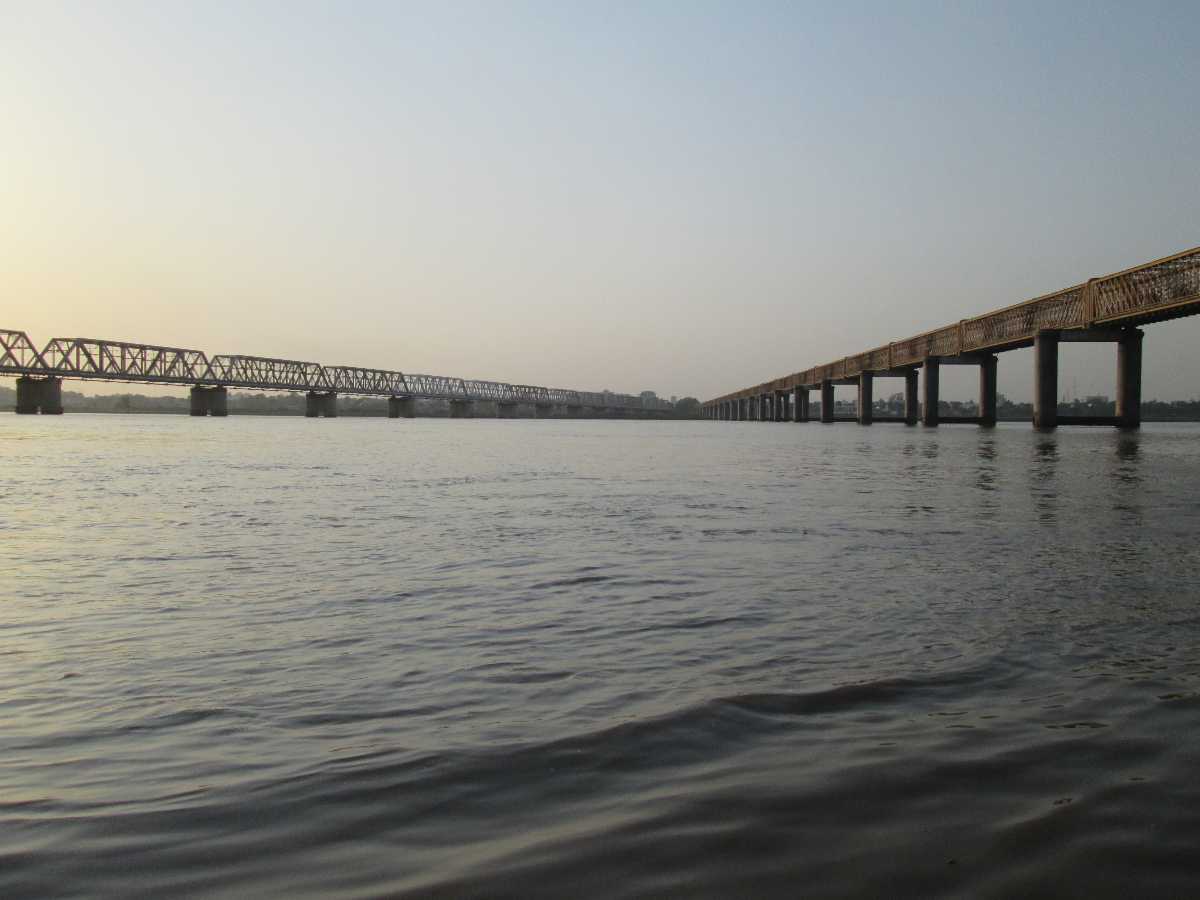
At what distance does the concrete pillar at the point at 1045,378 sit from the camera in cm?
6681

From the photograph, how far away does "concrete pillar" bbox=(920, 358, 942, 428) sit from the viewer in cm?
9269

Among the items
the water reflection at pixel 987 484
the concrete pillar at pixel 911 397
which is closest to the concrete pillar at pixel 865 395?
the concrete pillar at pixel 911 397

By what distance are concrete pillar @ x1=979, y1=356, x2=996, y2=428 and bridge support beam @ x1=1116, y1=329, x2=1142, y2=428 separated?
721 inches

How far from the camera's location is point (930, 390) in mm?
93812

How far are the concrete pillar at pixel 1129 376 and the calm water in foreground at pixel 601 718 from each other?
61.0 metres

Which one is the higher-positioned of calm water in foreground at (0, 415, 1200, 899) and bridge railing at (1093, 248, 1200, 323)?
bridge railing at (1093, 248, 1200, 323)

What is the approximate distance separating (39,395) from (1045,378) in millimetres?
142093

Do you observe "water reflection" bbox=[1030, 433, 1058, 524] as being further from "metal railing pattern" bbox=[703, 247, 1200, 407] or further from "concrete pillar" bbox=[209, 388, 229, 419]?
"concrete pillar" bbox=[209, 388, 229, 419]

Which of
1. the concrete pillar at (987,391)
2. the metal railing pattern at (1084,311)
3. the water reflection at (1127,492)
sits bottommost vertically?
the water reflection at (1127,492)

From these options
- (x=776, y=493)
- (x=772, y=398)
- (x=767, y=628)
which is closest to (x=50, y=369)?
(x=772, y=398)

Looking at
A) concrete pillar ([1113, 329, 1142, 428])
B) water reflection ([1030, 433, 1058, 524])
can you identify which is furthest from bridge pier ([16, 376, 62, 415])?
water reflection ([1030, 433, 1058, 524])

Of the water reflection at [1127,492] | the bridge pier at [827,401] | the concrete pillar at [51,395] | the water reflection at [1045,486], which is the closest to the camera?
the water reflection at [1127,492]

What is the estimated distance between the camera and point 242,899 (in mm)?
2762

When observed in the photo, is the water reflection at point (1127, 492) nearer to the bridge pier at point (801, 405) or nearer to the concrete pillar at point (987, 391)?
the concrete pillar at point (987, 391)
